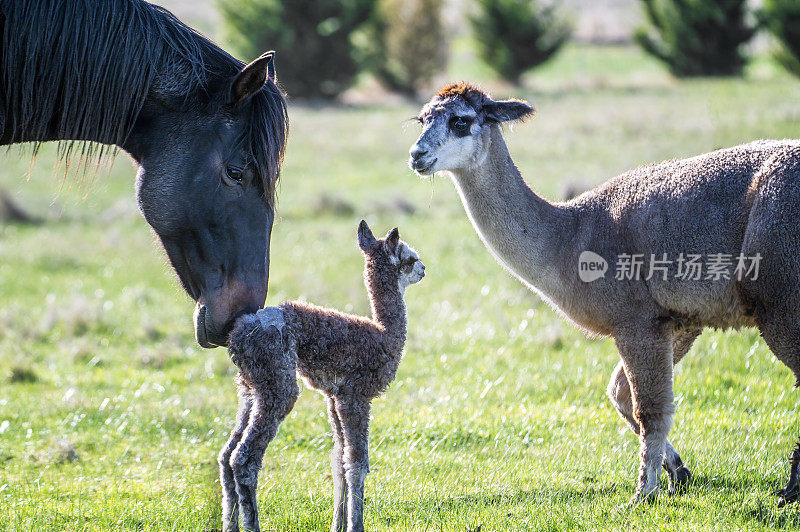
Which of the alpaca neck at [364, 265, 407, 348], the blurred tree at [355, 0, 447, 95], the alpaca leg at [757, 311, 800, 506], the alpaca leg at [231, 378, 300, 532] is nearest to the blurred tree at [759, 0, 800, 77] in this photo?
the blurred tree at [355, 0, 447, 95]

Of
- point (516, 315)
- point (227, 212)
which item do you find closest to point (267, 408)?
point (227, 212)

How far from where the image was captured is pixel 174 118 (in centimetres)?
445

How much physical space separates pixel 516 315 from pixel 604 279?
4.90 meters

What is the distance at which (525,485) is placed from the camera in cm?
539

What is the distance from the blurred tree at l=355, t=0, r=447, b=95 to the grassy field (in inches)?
934

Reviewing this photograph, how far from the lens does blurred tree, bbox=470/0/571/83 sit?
39812mm

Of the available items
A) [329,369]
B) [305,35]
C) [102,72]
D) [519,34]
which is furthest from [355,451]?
[519,34]

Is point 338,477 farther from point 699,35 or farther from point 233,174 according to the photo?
point 699,35

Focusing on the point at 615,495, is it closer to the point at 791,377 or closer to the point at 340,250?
the point at 791,377

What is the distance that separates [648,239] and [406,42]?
34.8 m

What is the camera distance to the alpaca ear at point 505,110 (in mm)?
5820

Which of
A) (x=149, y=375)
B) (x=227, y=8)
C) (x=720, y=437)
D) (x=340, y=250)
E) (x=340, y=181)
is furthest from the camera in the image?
(x=227, y=8)

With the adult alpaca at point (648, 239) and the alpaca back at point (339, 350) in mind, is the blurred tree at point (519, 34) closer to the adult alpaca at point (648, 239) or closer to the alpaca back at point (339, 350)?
the adult alpaca at point (648, 239)

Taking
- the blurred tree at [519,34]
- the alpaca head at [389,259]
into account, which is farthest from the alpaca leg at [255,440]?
the blurred tree at [519,34]
